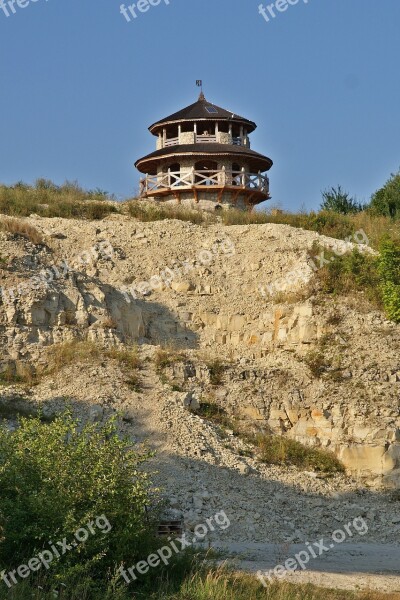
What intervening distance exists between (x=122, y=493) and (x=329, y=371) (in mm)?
11300

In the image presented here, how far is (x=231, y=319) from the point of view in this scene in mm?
26906

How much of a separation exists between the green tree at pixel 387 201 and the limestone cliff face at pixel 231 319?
7.64m

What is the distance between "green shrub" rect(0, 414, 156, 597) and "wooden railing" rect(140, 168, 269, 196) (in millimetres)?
24058

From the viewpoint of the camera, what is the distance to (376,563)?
663 inches

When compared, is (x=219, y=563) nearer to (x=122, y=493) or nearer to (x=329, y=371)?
(x=122, y=493)

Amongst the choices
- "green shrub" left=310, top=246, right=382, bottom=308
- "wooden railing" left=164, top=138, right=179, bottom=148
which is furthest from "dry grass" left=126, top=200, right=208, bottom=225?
"wooden railing" left=164, top=138, right=179, bottom=148

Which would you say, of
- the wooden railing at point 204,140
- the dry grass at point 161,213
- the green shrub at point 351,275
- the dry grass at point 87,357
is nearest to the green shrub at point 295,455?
the dry grass at point 87,357

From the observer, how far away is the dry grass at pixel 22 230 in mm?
27859

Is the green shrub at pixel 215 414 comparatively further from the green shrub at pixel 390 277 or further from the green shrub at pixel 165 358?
the green shrub at pixel 390 277

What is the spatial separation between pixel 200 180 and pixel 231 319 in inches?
482

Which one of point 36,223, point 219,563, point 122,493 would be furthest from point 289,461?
point 36,223

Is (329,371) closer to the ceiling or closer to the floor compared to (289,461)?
closer to the ceiling

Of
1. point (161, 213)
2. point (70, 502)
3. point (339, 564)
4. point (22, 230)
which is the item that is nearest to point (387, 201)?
point (161, 213)

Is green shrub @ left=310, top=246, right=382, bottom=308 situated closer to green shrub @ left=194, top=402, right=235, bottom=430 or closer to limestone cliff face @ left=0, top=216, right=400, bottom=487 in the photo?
limestone cliff face @ left=0, top=216, right=400, bottom=487
